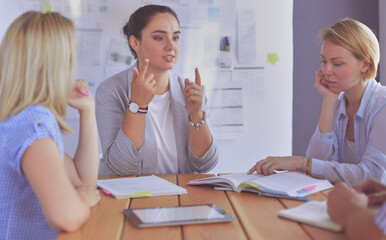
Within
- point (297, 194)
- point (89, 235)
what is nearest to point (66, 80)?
point (89, 235)

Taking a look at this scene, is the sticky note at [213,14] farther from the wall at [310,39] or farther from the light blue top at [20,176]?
the light blue top at [20,176]

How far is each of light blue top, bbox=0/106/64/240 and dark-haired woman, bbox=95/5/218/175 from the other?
68 centimetres

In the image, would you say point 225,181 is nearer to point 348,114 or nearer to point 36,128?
point 36,128

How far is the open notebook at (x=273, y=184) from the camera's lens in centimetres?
138

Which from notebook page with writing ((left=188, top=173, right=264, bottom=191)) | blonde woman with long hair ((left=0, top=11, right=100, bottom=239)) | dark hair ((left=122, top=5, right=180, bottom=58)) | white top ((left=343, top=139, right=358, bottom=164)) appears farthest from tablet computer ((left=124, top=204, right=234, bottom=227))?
dark hair ((left=122, top=5, right=180, bottom=58))

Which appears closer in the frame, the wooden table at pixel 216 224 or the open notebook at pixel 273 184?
the wooden table at pixel 216 224

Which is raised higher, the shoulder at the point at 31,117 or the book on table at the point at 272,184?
the shoulder at the point at 31,117

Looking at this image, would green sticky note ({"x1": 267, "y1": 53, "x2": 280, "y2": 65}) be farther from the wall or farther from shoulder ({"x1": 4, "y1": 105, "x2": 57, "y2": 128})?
shoulder ({"x1": 4, "y1": 105, "x2": 57, "y2": 128})

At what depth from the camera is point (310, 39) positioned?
3.29 meters

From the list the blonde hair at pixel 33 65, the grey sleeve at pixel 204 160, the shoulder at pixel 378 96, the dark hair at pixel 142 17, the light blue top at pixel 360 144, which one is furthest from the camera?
the dark hair at pixel 142 17

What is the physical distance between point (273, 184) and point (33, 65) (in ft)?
2.77

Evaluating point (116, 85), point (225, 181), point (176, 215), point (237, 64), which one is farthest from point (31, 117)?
point (237, 64)

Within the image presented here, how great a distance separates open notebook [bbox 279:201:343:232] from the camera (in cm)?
103

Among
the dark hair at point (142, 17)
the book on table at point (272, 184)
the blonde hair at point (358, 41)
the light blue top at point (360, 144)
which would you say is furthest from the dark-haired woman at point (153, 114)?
the blonde hair at point (358, 41)
